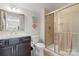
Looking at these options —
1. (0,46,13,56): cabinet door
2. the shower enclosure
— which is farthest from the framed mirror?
Answer: the shower enclosure

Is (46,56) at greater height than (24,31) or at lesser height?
lesser

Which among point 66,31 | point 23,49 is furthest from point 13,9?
point 66,31

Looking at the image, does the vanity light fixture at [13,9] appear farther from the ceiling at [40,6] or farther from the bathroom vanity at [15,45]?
the bathroom vanity at [15,45]

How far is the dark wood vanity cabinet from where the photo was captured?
1.57 metres

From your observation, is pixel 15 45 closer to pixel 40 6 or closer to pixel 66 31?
pixel 40 6

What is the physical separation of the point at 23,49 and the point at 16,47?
14 centimetres

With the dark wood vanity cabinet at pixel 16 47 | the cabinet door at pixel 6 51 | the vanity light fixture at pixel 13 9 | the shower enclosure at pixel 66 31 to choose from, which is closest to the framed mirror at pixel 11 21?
the vanity light fixture at pixel 13 9

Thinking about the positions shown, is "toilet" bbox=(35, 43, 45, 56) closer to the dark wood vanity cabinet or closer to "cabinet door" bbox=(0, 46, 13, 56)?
the dark wood vanity cabinet

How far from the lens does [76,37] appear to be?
2.04 m

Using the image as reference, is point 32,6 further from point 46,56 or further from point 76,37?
point 76,37

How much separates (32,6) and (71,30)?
0.92 metres

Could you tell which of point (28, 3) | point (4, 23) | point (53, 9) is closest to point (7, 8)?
point (4, 23)

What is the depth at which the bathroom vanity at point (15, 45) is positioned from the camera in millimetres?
1563

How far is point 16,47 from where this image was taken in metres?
1.68
